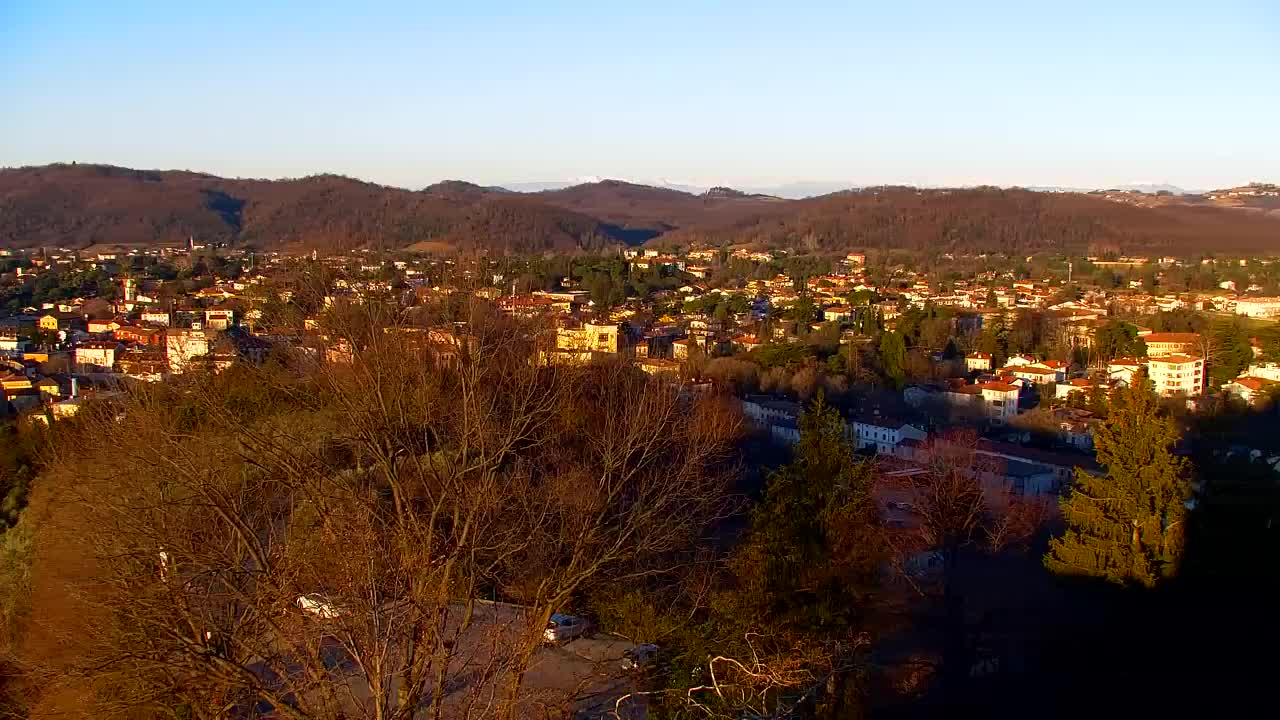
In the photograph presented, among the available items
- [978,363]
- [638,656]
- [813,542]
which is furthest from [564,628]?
[978,363]

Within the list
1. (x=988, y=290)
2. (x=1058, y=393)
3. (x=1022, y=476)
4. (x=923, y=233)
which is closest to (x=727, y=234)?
(x=923, y=233)

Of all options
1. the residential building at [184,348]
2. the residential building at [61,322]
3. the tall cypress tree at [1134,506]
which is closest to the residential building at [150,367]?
the residential building at [184,348]

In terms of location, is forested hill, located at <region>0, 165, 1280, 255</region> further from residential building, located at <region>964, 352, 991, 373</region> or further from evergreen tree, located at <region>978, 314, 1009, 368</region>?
residential building, located at <region>964, 352, 991, 373</region>

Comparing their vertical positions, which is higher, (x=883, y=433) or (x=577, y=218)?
(x=577, y=218)

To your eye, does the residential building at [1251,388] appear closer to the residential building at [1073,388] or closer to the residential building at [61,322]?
the residential building at [1073,388]

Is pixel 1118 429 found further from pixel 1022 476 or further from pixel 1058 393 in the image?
pixel 1058 393

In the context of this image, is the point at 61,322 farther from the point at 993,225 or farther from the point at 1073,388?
the point at 993,225
